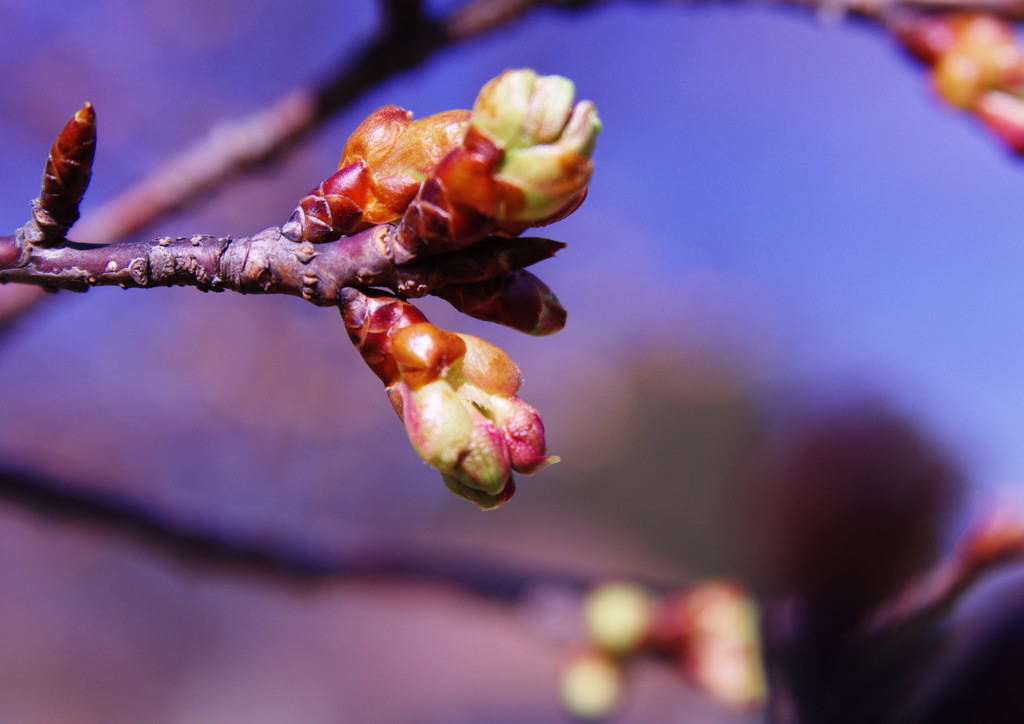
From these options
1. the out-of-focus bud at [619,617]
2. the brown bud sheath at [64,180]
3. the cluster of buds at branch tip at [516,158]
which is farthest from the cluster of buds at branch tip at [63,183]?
the out-of-focus bud at [619,617]

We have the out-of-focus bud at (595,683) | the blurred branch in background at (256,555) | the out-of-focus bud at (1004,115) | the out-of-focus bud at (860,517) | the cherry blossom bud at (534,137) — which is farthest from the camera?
the out-of-focus bud at (595,683)

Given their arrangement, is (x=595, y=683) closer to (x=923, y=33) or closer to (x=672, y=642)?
(x=672, y=642)

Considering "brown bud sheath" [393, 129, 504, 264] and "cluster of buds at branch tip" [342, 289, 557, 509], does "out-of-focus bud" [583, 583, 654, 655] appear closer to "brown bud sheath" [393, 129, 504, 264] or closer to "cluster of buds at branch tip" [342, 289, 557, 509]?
"cluster of buds at branch tip" [342, 289, 557, 509]

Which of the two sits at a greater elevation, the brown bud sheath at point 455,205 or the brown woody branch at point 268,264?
the brown bud sheath at point 455,205

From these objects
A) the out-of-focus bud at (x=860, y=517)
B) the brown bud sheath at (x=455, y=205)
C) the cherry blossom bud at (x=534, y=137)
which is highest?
the out-of-focus bud at (x=860, y=517)

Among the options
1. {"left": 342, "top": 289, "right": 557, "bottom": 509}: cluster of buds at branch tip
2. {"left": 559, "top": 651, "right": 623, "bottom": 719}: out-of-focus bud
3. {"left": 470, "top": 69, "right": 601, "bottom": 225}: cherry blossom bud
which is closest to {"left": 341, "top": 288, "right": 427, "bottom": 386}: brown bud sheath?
{"left": 342, "top": 289, "right": 557, "bottom": 509}: cluster of buds at branch tip

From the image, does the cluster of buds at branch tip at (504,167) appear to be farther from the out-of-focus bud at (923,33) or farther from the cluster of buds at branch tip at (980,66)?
the out-of-focus bud at (923,33)

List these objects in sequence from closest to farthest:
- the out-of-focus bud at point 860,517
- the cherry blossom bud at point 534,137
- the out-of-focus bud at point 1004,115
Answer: the cherry blossom bud at point 534,137 → the out-of-focus bud at point 1004,115 → the out-of-focus bud at point 860,517

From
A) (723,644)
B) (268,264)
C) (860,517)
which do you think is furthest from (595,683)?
(268,264)

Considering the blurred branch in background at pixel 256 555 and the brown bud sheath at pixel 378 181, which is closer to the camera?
the brown bud sheath at pixel 378 181
